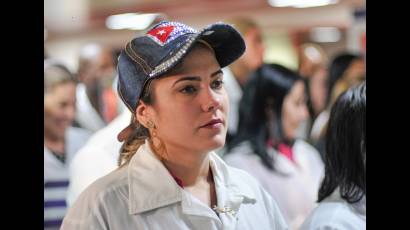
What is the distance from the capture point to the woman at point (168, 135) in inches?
56.0

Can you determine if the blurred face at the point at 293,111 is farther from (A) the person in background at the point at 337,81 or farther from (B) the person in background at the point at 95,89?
(B) the person in background at the point at 95,89

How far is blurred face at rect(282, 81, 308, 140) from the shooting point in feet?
7.27

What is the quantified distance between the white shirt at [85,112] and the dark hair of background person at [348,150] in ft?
2.06

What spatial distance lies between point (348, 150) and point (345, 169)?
0.17ft

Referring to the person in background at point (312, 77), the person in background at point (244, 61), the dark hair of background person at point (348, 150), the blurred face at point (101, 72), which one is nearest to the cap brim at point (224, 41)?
the blurred face at point (101, 72)

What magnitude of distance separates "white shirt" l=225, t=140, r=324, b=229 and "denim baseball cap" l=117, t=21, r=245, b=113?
47 centimetres

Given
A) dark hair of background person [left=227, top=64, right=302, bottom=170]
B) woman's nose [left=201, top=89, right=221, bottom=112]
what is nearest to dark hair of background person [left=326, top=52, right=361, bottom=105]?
dark hair of background person [left=227, top=64, right=302, bottom=170]

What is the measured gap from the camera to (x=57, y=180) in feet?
5.82

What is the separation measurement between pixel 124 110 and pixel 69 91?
321mm

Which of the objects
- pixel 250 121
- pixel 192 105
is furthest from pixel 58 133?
pixel 250 121

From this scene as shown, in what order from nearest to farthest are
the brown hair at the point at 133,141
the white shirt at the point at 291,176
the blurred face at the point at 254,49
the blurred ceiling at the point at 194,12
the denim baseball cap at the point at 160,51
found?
the denim baseball cap at the point at 160,51
the brown hair at the point at 133,141
the blurred ceiling at the point at 194,12
the white shirt at the point at 291,176
the blurred face at the point at 254,49

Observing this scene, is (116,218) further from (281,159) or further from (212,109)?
(281,159)

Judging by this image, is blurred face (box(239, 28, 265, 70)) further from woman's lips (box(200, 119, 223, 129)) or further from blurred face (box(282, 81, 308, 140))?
woman's lips (box(200, 119, 223, 129))

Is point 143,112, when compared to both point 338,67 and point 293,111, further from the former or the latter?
point 338,67
